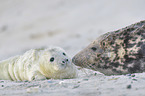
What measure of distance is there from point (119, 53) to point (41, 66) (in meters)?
1.51

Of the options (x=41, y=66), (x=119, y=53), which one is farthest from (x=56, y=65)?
(x=119, y=53)

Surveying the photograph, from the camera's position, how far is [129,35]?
9.55ft

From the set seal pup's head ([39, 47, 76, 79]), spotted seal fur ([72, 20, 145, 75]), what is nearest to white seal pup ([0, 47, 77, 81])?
seal pup's head ([39, 47, 76, 79])

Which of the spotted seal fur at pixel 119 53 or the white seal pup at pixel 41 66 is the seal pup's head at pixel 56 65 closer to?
the white seal pup at pixel 41 66

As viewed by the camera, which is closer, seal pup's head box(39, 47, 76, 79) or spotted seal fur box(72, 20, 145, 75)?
spotted seal fur box(72, 20, 145, 75)

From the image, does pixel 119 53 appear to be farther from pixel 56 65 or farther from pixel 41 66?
pixel 41 66

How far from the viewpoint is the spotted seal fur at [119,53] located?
279cm

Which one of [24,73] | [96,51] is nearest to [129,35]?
[96,51]

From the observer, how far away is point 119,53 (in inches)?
115

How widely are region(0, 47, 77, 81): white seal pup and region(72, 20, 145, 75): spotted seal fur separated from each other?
432 mm

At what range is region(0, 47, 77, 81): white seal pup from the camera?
357 cm

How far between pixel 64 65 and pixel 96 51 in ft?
2.12

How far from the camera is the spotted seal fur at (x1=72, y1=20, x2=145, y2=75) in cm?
279

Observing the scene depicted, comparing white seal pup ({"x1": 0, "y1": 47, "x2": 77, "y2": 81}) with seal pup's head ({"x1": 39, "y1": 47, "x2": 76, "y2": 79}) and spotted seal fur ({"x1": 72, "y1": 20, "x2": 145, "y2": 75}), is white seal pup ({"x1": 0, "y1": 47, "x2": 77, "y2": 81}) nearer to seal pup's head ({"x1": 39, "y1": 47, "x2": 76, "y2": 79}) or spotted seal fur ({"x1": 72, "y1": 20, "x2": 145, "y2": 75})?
seal pup's head ({"x1": 39, "y1": 47, "x2": 76, "y2": 79})
